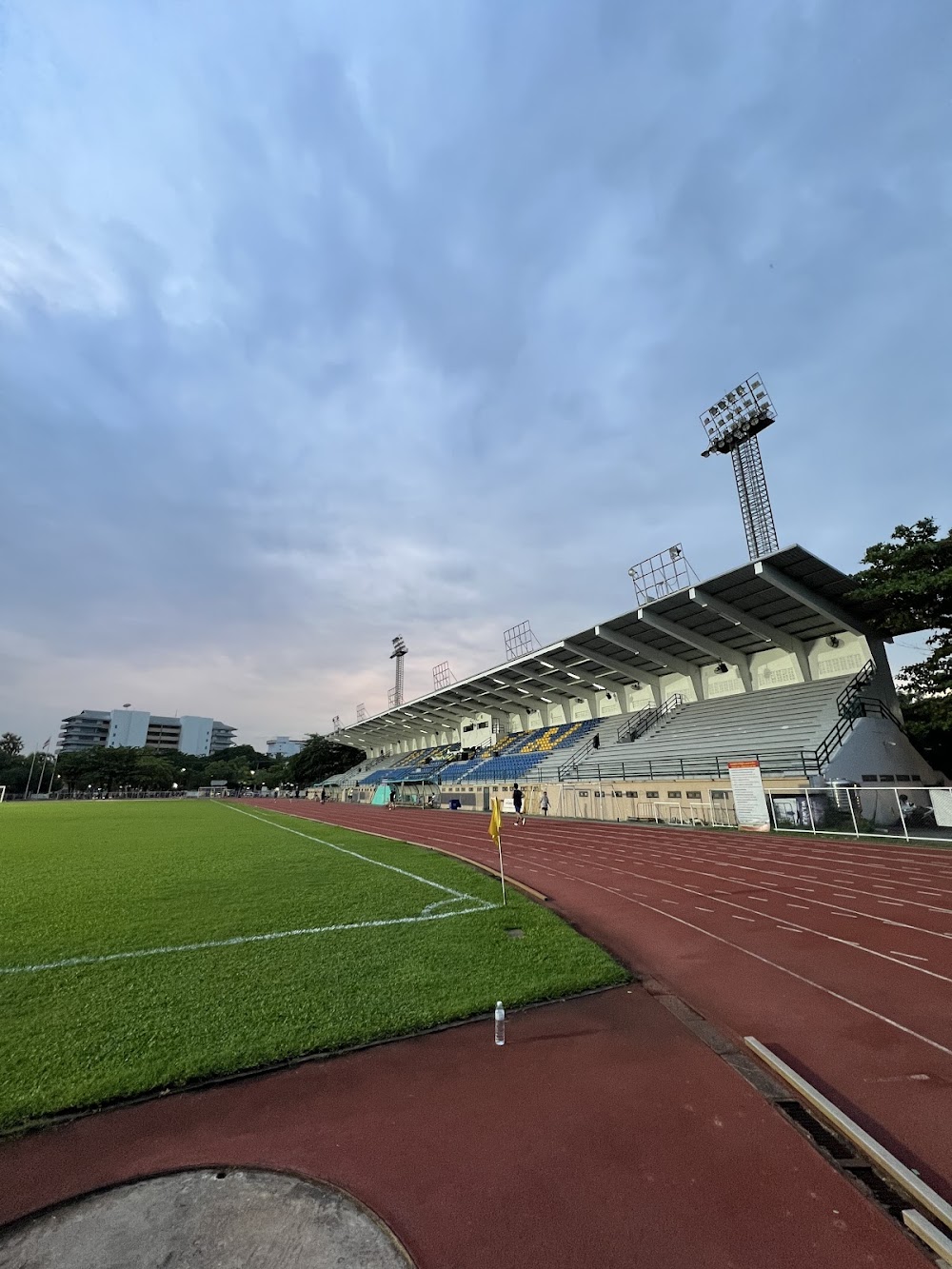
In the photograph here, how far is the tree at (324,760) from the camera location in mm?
94000

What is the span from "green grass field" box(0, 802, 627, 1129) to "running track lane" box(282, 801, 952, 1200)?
125 cm

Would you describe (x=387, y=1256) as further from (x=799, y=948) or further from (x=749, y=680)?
(x=749, y=680)

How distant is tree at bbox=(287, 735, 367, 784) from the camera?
308 ft

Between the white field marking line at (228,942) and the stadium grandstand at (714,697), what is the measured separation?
1703 cm

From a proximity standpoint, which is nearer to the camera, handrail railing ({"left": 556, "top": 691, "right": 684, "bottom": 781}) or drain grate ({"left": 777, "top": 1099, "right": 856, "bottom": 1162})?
drain grate ({"left": 777, "top": 1099, "right": 856, "bottom": 1162})

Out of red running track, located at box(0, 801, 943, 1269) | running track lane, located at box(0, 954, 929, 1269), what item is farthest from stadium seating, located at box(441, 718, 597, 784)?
running track lane, located at box(0, 954, 929, 1269)

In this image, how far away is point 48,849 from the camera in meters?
15.7

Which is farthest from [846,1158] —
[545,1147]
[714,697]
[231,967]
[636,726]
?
[636,726]

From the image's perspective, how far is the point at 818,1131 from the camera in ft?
11.1

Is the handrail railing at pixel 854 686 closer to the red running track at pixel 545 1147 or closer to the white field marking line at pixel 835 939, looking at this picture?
the white field marking line at pixel 835 939

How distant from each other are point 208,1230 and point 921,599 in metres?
27.9

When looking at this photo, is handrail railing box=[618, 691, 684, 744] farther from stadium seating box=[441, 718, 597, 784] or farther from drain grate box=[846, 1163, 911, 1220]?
drain grate box=[846, 1163, 911, 1220]

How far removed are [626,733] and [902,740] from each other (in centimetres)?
1446

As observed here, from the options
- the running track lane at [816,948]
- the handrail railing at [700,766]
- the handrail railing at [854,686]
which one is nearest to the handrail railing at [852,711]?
the handrail railing at [854,686]
